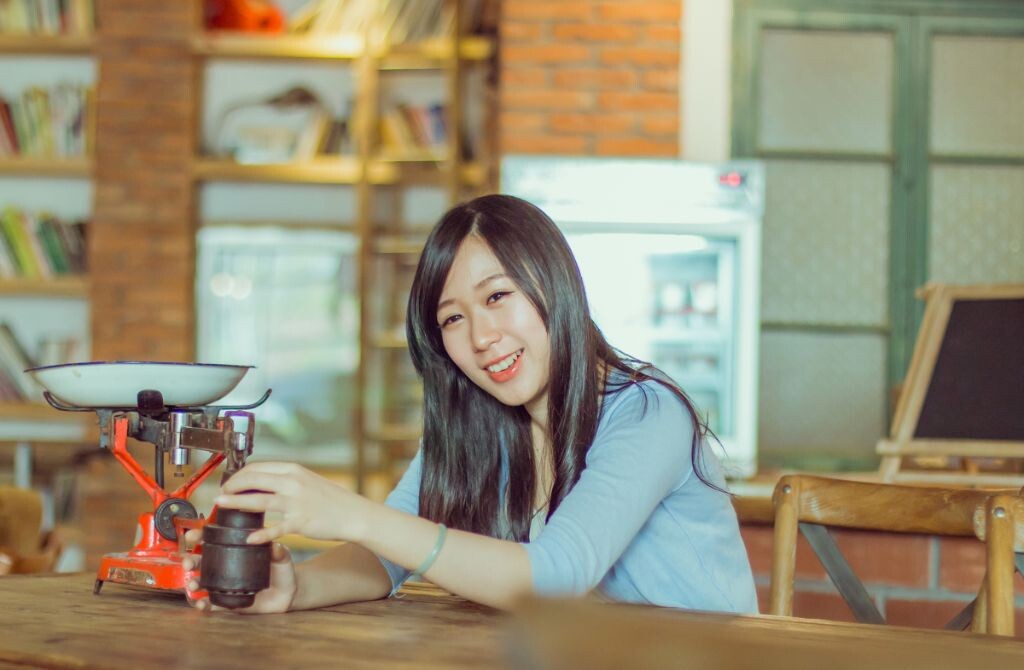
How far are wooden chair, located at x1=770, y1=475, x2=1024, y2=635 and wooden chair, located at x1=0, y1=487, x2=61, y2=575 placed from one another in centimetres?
147

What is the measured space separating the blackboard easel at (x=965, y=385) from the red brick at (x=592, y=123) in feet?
6.26

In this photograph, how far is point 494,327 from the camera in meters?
1.48

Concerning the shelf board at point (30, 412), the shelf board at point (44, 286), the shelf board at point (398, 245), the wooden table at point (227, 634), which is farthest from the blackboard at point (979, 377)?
the shelf board at point (44, 286)

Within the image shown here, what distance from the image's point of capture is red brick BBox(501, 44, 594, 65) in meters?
4.16

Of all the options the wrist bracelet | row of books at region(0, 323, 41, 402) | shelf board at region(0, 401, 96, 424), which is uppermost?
the wrist bracelet

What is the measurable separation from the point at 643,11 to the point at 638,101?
327mm

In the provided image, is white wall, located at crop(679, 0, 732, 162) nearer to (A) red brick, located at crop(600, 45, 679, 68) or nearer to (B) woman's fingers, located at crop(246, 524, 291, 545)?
(A) red brick, located at crop(600, 45, 679, 68)

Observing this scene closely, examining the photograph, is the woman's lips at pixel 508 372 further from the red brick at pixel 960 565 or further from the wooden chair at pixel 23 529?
the wooden chair at pixel 23 529

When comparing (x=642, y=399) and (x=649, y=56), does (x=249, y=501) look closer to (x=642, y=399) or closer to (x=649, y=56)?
(x=642, y=399)

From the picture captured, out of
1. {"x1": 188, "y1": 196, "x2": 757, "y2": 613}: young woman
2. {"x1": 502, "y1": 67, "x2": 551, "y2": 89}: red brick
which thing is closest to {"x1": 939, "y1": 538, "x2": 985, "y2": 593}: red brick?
{"x1": 188, "y1": 196, "x2": 757, "y2": 613}: young woman

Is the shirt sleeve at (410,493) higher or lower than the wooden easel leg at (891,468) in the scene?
higher

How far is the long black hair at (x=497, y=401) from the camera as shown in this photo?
1.47 m

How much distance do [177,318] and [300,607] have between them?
347cm

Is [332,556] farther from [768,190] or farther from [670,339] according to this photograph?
[768,190]
